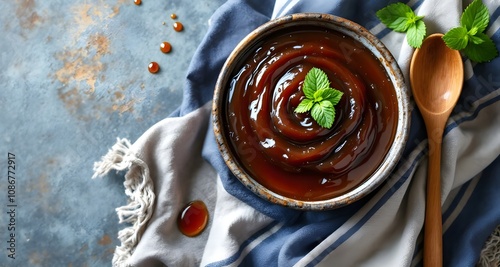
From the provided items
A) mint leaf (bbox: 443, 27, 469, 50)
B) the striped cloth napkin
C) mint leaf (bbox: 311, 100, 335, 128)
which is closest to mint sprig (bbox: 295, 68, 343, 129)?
mint leaf (bbox: 311, 100, 335, 128)

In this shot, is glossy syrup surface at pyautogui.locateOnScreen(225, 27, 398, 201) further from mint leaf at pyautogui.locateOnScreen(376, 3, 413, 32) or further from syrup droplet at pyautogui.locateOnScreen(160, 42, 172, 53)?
syrup droplet at pyautogui.locateOnScreen(160, 42, 172, 53)

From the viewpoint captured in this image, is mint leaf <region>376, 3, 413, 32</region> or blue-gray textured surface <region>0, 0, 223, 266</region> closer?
mint leaf <region>376, 3, 413, 32</region>

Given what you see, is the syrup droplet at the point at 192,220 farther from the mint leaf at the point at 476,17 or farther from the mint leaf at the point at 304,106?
the mint leaf at the point at 476,17

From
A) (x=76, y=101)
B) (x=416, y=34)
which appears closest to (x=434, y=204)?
(x=416, y=34)

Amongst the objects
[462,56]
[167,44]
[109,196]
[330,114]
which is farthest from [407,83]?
[109,196]

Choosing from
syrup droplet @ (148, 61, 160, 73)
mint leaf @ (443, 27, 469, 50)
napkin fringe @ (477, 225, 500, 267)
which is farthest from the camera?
syrup droplet @ (148, 61, 160, 73)

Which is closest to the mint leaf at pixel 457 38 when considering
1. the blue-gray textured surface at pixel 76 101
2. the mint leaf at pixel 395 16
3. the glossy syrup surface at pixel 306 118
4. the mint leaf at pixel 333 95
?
the mint leaf at pixel 395 16
